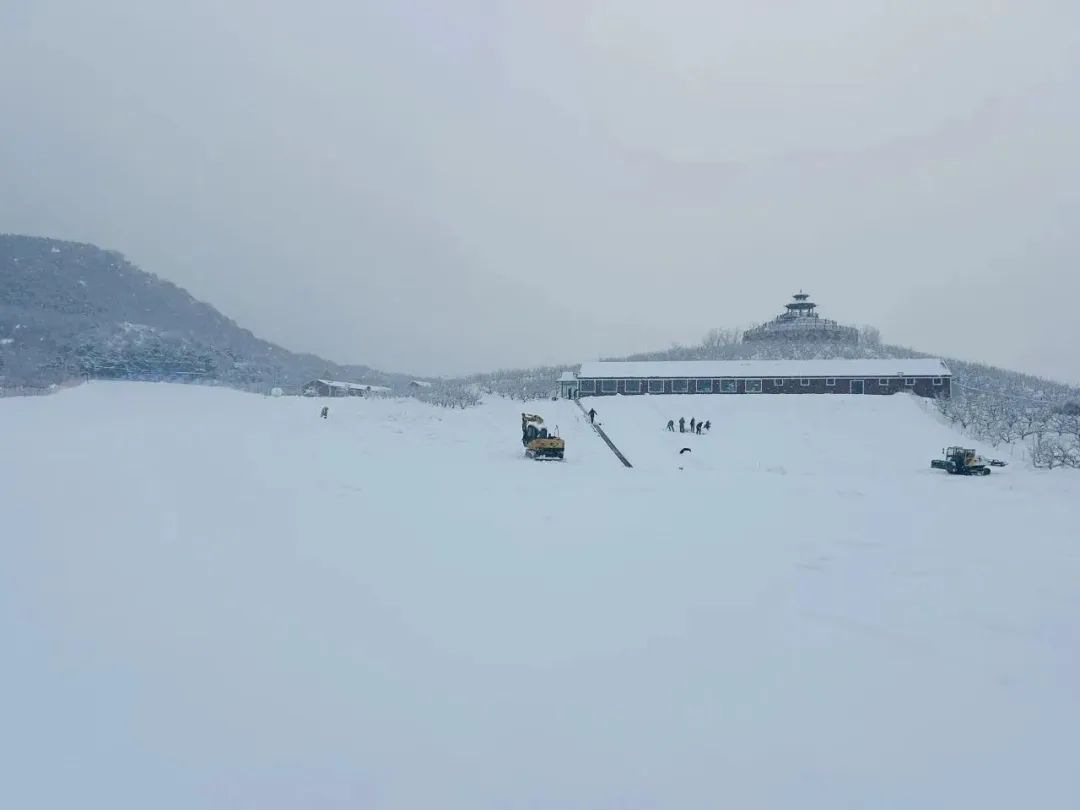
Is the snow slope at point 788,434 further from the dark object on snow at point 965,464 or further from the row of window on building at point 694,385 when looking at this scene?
the row of window on building at point 694,385

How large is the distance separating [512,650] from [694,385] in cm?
5603

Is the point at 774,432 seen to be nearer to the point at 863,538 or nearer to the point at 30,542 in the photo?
the point at 863,538

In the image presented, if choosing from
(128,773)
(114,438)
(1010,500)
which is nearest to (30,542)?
(128,773)

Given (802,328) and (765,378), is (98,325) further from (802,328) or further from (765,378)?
(802,328)

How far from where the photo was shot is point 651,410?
1922 inches

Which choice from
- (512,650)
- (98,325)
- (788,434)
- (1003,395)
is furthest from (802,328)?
(512,650)

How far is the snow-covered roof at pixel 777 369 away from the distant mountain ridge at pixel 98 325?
32.7 m

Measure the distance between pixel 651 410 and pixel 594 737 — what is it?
4487 cm

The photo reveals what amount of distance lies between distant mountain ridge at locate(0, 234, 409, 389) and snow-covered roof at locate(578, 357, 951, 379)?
32737 mm

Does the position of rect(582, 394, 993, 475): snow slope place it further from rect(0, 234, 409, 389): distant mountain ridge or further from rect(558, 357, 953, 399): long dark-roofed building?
rect(0, 234, 409, 389): distant mountain ridge

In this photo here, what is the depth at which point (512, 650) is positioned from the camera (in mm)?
6199

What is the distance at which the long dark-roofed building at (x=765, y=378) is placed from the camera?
186 feet

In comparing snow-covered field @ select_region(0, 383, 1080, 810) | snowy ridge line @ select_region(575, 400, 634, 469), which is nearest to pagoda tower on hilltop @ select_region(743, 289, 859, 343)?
snowy ridge line @ select_region(575, 400, 634, 469)

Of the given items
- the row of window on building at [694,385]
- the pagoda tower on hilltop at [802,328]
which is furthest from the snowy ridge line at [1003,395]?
the pagoda tower on hilltop at [802,328]
